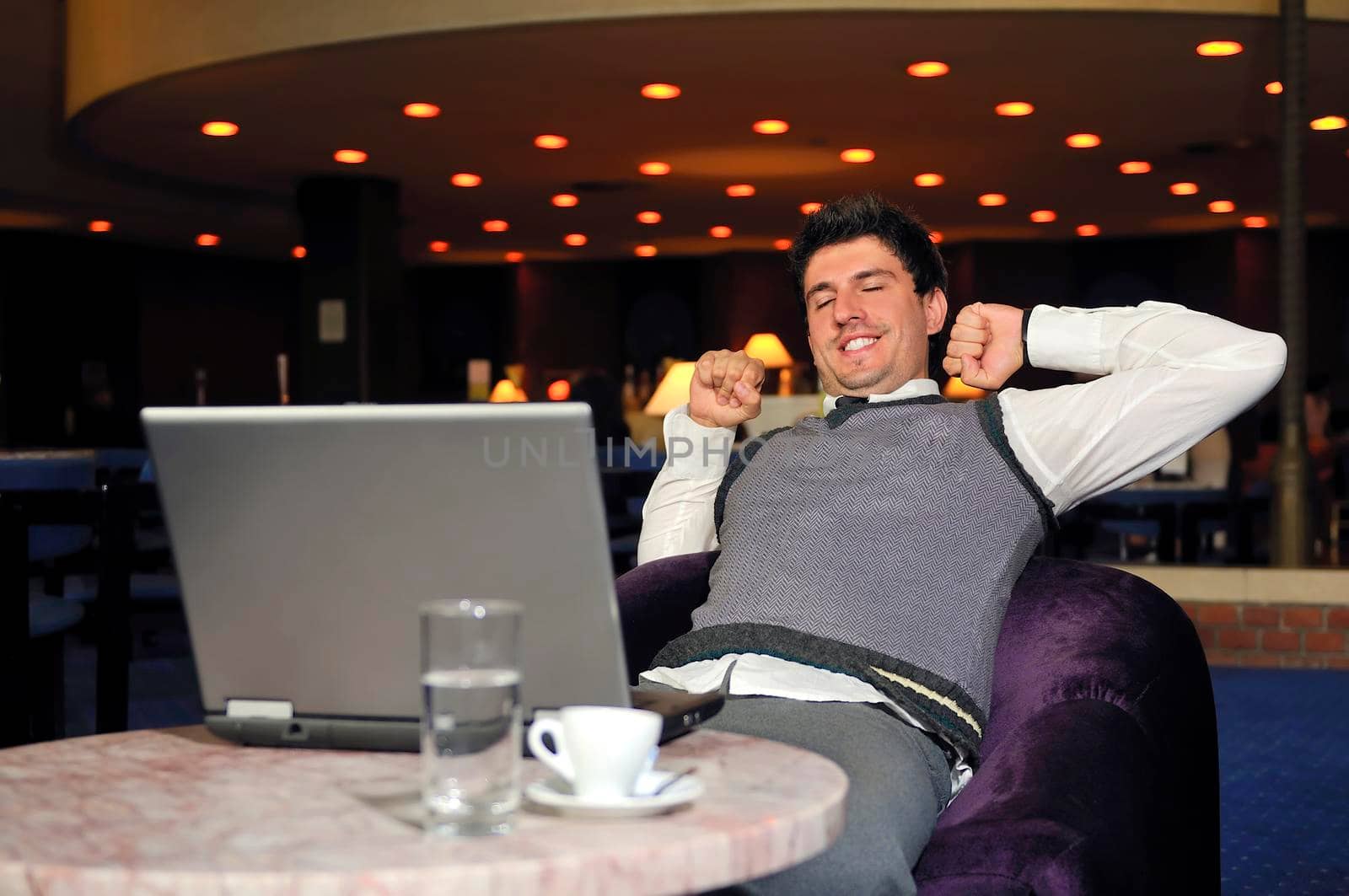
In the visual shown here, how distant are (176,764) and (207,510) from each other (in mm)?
218

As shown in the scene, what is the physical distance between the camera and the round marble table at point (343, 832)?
88 centimetres

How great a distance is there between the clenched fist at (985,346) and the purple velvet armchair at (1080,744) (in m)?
0.28

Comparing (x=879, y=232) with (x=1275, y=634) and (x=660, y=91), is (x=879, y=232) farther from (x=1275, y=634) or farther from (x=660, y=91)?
(x=660, y=91)

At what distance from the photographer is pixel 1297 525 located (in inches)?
226

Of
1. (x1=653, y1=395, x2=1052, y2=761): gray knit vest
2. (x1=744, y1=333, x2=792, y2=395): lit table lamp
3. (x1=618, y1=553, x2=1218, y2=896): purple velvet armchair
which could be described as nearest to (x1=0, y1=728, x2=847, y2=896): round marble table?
(x1=618, y1=553, x2=1218, y2=896): purple velvet armchair

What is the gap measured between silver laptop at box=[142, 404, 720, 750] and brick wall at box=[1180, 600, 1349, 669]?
16.3 feet

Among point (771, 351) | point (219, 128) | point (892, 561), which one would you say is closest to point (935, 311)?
point (892, 561)

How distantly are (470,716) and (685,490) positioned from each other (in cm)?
142

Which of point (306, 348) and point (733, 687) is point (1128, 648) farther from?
point (306, 348)

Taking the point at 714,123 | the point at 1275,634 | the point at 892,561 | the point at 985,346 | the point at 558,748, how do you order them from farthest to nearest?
the point at 714,123 < the point at 1275,634 < the point at 985,346 < the point at 892,561 < the point at 558,748

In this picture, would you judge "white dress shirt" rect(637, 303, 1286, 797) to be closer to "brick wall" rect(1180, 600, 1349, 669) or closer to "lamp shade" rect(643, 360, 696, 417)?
"brick wall" rect(1180, 600, 1349, 669)

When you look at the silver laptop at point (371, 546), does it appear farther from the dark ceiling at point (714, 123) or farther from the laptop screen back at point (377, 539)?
the dark ceiling at point (714, 123)

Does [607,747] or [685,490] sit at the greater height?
[685,490]

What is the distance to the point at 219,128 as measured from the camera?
7.95 m
